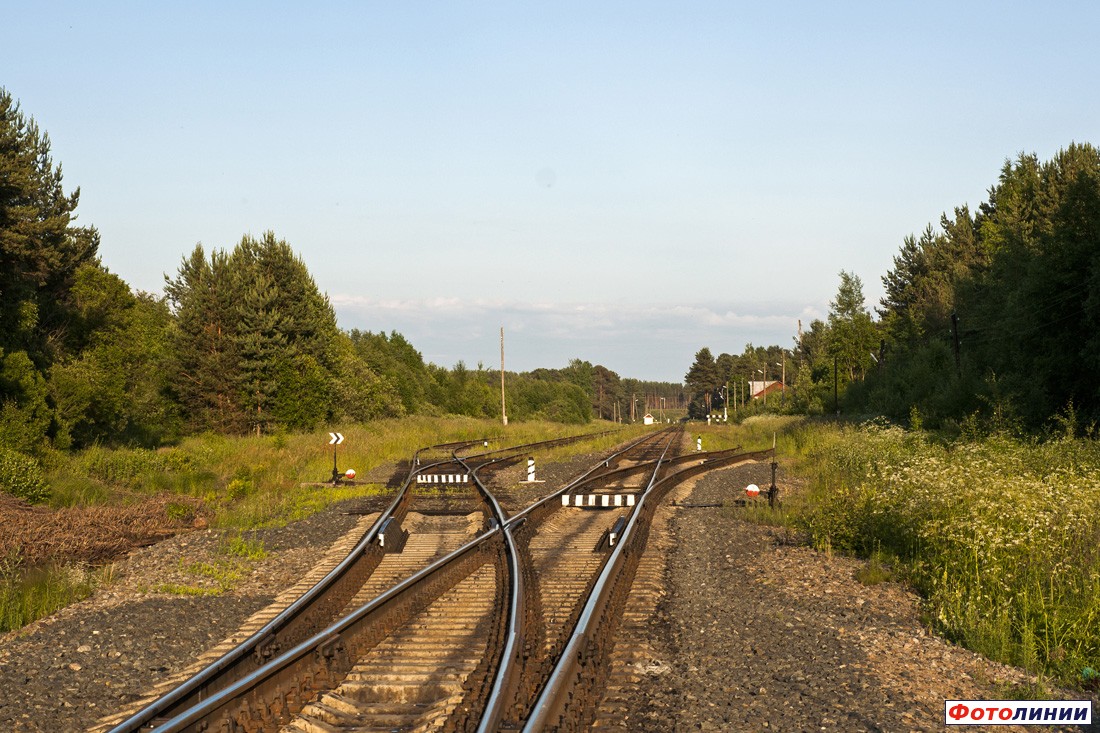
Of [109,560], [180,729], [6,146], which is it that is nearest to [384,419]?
[6,146]

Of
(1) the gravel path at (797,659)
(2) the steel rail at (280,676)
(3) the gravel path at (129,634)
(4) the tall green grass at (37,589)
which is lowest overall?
(1) the gravel path at (797,659)

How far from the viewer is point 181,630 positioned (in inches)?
336

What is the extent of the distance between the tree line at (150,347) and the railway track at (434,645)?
17.0 metres

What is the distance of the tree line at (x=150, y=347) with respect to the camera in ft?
85.5

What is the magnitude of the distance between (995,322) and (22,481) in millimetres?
39418

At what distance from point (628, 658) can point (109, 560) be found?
8.49 m

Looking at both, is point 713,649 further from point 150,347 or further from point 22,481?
point 150,347

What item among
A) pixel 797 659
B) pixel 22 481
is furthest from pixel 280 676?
pixel 22 481

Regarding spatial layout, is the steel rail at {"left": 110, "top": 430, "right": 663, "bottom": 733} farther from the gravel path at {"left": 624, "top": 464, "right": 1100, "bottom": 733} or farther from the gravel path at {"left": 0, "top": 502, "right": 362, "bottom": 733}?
the gravel path at {"left": 624, "top": 464, "right": 1100, "bottom": 733}

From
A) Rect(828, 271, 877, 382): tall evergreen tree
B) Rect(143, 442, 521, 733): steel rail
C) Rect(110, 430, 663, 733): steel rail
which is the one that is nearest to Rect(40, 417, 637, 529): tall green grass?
Rect(110, 430, 663, 733): steel rail

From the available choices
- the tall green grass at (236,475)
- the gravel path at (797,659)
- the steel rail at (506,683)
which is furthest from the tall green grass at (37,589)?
the gravel path at (797,659)

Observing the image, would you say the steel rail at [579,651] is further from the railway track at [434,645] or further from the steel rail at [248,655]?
the steel rail at [248,655]

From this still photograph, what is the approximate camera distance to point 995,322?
4109 centimetres

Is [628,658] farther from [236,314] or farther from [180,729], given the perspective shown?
[236,314]
